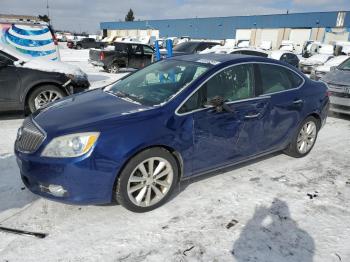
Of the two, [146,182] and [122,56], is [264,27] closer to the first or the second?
[122,56]

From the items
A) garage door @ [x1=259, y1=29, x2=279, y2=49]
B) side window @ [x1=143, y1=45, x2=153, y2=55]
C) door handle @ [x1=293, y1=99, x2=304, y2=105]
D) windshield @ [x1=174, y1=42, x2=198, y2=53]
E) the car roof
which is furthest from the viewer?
garage door @ [x1=259, y1=29, x2=279, y2=49]

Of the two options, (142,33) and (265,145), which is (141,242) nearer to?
(265,145)

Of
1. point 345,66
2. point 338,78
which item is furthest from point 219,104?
point 345,66

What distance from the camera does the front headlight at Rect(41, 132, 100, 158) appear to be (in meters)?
2.95

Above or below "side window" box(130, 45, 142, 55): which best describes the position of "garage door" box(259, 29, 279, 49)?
below

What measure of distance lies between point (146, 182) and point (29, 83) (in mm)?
4391

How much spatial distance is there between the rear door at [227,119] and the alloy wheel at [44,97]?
169 inches

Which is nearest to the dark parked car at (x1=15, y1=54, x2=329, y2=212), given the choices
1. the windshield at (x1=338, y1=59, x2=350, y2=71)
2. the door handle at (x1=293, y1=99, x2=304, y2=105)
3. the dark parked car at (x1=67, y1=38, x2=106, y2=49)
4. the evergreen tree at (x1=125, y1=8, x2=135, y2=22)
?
the door handle at (x1=293, y1=99, x2=304, y2=105)

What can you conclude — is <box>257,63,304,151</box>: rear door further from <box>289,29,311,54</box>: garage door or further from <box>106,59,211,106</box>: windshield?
<box>289,29,311,54</box>: garage door

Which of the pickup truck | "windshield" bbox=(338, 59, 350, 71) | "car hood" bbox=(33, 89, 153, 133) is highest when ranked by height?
"car hood" bbox=(33, 89, 153, 133)

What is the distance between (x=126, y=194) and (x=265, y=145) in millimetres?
2150

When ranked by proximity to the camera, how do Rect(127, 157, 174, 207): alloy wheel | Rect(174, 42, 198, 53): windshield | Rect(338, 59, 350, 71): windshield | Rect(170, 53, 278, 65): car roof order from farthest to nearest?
Rect(174, 42, 198, 53): windshield → Rect(338, 59, 350, 71): windshield → Rect(170, 53, 278, 65): car roof → Rect(127, 157, 174, 207): alloy wheel

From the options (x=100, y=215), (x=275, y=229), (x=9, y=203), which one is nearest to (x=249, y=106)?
(x=275, y=229)

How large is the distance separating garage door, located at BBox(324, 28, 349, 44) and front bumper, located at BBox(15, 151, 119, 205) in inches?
1872
